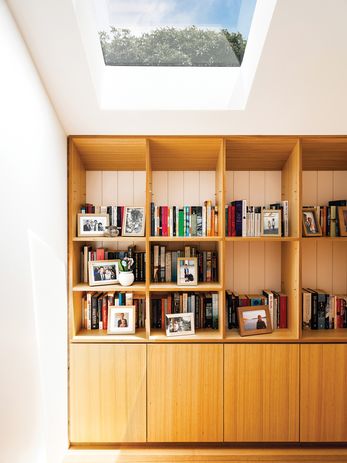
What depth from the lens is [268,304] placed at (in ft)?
7.58

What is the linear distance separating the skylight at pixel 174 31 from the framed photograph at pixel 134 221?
0.92 m

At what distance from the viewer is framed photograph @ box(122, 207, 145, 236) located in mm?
2271

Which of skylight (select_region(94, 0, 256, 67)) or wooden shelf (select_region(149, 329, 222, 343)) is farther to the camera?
wooden shelf (select_region(149, 329, 222, 343))

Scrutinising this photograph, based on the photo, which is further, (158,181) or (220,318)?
(158,181)

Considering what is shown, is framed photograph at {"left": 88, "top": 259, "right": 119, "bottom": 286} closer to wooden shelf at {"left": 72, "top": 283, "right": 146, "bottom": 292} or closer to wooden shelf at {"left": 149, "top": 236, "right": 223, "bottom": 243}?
wooden shelf at {"left": 72, "top": 283, "right": 146, "bottom": 292}

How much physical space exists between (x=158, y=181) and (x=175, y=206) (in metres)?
0.32

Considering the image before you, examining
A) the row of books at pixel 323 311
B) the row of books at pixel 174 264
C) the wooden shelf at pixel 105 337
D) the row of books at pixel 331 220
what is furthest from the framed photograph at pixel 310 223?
the wooden shelf at pixel 105 337

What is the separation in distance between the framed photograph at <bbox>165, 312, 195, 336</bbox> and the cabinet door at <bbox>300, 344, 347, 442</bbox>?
2.51 ft

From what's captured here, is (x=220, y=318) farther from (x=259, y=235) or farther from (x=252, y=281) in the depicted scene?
(x=259, y=235)

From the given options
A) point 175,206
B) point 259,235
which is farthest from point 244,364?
point 175,206

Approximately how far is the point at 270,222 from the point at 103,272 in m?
1.22

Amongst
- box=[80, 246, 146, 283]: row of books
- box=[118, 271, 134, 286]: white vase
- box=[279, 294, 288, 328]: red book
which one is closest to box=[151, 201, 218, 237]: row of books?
box=[80, 246, 146, 283]: row of books

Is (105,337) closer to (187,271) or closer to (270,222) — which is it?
(187,271)

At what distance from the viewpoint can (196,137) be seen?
216cm
